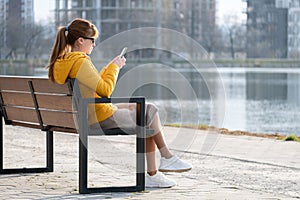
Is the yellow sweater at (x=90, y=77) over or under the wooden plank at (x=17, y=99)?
over

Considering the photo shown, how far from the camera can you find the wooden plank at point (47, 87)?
14.7 feet

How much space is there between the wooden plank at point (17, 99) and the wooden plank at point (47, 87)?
0.15 metres

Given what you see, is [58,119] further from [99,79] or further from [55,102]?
[99,79]

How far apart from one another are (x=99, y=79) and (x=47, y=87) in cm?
40

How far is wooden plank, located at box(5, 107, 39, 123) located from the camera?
4961mm

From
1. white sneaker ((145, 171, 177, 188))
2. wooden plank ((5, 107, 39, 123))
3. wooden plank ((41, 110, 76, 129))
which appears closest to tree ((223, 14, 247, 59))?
wooden plank ((5, 107, 39, 123))

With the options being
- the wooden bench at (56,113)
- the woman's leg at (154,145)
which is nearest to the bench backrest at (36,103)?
the wooden bench at (56,113)

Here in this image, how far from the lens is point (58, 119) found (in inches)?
183

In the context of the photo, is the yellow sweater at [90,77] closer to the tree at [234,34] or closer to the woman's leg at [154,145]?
the woman's leg at [154,145]

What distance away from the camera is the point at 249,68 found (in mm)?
65062

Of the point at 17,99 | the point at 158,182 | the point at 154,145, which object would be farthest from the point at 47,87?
the point at 158,182

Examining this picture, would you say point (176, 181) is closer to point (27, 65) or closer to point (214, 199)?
point (214, 199)

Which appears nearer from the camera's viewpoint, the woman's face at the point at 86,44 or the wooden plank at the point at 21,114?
the woman's face at the point at 86,44

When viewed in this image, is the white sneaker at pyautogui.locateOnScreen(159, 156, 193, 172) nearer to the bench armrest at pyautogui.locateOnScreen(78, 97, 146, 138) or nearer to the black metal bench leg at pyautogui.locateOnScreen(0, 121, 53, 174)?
the bench armrest at pyautogui.locateOnScreen(78, 97, 146, 138)
